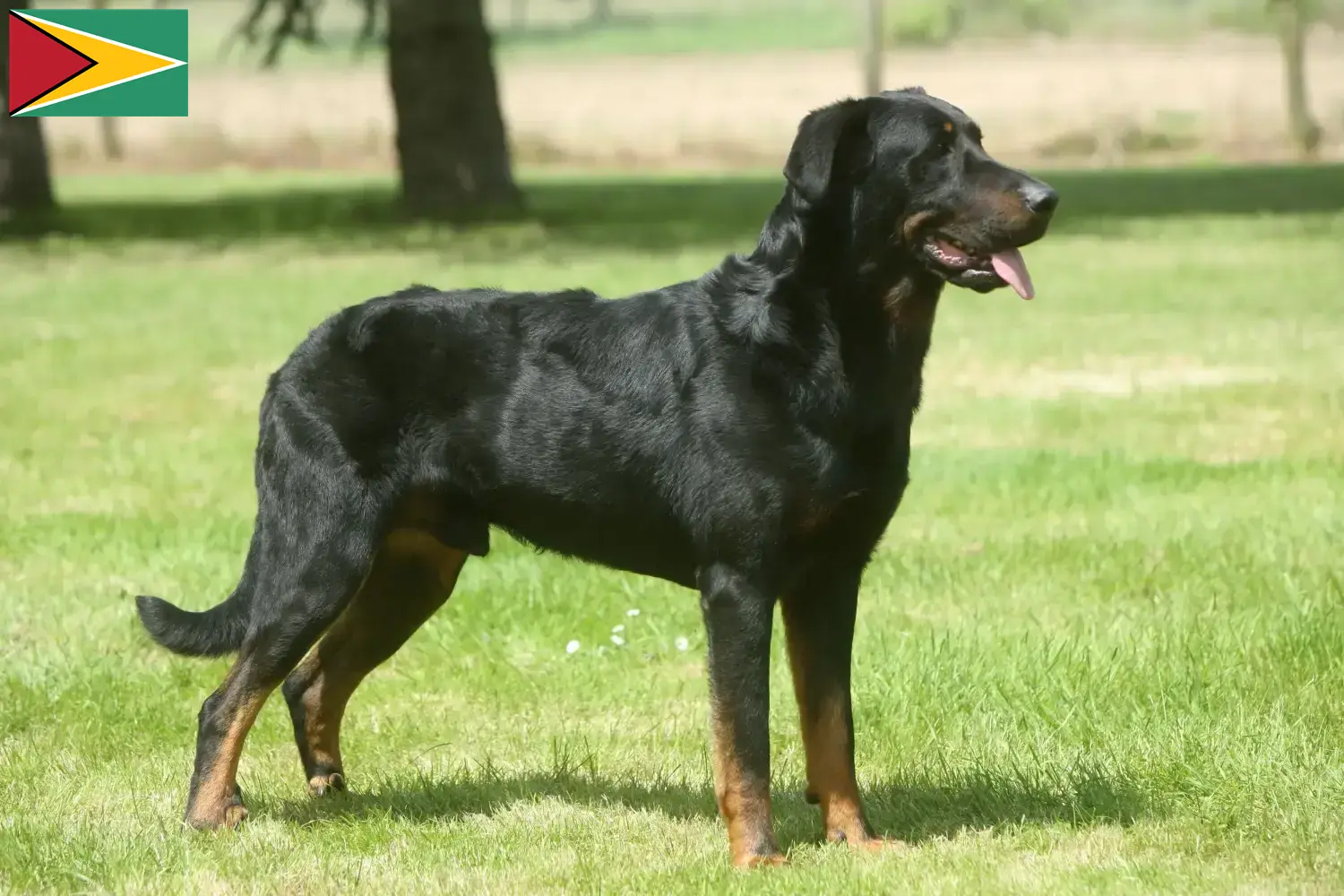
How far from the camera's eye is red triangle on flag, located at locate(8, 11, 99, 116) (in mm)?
16375

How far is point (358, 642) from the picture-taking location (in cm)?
565

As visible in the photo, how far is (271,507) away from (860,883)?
200cm

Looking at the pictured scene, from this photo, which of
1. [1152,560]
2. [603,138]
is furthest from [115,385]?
[603,138]

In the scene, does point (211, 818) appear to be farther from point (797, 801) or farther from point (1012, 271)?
point (1012, 271)

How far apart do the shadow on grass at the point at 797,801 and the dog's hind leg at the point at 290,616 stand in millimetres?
305

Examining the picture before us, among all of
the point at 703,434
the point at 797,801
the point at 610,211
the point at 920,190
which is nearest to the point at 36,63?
the point at 610,211

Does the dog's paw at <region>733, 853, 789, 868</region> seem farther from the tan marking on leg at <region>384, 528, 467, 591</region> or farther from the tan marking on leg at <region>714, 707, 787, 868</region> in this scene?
the tan marking on leg at <region>384, 528, 467, 591</region>

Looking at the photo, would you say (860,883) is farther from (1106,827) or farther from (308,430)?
(308,430)

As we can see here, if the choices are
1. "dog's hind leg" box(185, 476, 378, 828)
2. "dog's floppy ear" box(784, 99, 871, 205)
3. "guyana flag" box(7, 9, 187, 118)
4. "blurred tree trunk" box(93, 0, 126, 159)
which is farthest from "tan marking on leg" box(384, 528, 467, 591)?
"blurred tree trunk" box(93, 0, 126, 159)

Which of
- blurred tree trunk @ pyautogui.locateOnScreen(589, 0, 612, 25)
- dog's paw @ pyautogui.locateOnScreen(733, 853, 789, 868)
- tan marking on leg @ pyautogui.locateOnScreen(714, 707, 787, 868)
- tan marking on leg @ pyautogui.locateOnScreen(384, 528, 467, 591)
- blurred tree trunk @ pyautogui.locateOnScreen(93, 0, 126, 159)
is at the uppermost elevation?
tan marking on leg @ pyautogui.locateOnScreen(384, 528, 467, 591)

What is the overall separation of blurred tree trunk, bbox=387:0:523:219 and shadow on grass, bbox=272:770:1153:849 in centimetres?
1959

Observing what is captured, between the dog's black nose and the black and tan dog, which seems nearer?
the dog's black nose

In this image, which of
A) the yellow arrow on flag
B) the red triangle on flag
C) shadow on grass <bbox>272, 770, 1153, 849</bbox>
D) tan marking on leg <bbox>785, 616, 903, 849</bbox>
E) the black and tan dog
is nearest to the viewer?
the black and tan dog

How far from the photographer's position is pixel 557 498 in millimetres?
5113
